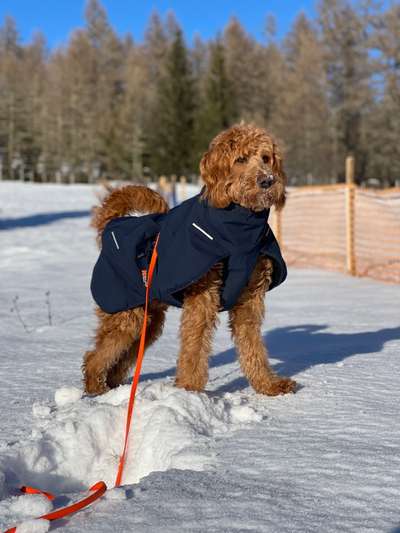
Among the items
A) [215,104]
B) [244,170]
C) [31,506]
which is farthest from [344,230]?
[215,104]

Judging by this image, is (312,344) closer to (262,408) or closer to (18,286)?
(262,408)

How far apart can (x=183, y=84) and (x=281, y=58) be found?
9.66 meters

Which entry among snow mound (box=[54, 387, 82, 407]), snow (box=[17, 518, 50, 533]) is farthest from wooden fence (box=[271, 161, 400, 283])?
snow (box=[17, 518, 50, 533])

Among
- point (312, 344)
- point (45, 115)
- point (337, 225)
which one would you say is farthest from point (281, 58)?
point (312, 344)

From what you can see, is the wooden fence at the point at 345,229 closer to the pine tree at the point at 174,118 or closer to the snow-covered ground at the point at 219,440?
the snow-covered ground at the point at 219,440

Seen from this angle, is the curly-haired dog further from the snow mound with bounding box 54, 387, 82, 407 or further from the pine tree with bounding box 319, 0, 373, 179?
the pine tree with bounding box 319, 0, 373, 179

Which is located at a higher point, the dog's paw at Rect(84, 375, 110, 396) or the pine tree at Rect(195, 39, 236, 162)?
the pine tree at Rect(195, 39, 236, 162)

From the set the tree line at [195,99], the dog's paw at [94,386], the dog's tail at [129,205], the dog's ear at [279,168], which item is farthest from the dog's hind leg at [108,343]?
the tree line at [195,99]

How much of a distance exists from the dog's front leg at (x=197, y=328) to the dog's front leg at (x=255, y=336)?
0.26 m

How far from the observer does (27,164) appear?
2386 inches

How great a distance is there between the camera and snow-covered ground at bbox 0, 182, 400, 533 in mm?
2008

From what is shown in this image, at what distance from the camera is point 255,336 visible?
12.0ft

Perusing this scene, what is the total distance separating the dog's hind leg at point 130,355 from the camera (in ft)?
13.4

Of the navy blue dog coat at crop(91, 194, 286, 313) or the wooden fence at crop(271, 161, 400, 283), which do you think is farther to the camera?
the wooden fence at crop(271, 161, 400, 283)
